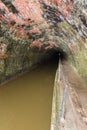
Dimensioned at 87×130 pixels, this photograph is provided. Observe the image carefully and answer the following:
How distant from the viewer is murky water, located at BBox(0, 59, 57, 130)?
574 cm

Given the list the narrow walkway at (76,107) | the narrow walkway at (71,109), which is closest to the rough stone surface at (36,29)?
the narrow walkway at (76,107)

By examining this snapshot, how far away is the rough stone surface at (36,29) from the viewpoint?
5605mm

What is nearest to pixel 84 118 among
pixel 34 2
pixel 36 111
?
pixel 36 111

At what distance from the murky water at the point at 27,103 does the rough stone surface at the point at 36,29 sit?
0.60 meters

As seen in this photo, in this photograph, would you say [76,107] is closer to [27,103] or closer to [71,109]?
[71,109]

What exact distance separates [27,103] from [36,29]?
204 cm

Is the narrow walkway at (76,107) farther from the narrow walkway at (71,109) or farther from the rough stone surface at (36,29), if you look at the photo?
the rough stone surface at (36,29)

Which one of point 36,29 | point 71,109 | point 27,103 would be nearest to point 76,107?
point 71,109

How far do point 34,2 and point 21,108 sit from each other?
2.41 meters

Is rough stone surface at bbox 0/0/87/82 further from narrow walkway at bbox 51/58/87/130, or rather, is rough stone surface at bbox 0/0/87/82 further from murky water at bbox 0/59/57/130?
narrow walkway at bbox 51/58/87/130

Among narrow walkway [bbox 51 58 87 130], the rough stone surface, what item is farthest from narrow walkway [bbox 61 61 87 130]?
the rough stone surface

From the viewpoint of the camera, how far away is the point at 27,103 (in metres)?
6.75

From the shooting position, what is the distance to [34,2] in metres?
6.02

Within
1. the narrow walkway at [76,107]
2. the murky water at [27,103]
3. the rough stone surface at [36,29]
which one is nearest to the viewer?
the narrow walkway at [76,107]
